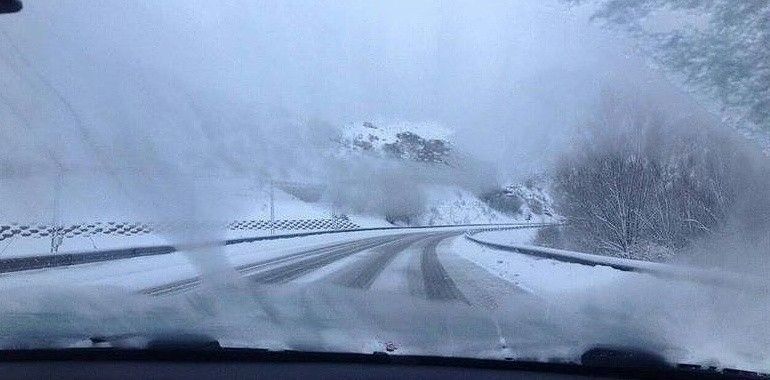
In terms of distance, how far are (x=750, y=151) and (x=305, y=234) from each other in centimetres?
3604

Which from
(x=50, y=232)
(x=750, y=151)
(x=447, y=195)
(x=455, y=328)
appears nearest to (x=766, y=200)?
(x=750, y=151)

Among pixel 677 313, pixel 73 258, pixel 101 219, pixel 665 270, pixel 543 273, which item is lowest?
pixel 543 273

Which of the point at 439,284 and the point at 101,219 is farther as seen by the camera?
the point at 101,219

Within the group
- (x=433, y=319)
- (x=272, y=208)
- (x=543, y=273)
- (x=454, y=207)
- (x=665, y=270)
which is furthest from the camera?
(x=272, y=208)

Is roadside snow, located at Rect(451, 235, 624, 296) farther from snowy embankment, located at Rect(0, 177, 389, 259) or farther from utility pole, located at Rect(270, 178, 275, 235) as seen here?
utility pole, located at Rect(270, 178, 275, 235)

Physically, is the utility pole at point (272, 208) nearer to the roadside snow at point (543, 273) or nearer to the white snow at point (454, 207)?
the white snow at point (454, 207)

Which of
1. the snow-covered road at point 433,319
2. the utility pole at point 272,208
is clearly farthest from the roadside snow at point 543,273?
the utility pole at point 272,208

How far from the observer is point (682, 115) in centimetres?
1006

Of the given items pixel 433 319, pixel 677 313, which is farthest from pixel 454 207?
pixel 433 319

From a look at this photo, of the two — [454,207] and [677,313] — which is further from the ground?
[454,207]

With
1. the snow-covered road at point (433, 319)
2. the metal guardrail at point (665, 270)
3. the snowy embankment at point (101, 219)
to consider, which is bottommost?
the snow-covered road at point (433, 319)

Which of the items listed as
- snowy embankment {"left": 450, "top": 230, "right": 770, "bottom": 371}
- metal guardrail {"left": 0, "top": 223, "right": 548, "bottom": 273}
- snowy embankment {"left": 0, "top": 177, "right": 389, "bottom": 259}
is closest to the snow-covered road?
snowy embankment {"left": 450, "top": 230, "right": 770, "bottom": 371}

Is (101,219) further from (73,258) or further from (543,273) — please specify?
(543,273)

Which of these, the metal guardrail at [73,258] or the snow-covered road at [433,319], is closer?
the snow-covered road at [433,319]
